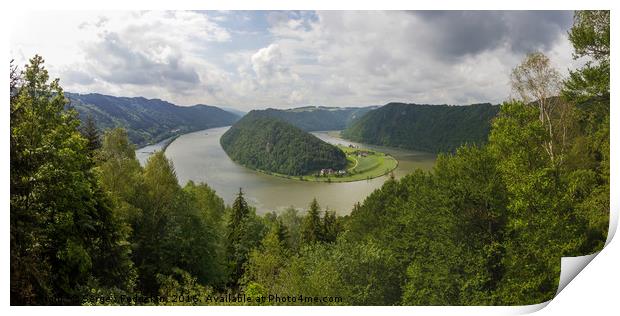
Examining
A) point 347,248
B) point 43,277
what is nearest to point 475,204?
point 347,248

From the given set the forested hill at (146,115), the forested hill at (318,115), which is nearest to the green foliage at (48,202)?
the forested hill at (146,115)

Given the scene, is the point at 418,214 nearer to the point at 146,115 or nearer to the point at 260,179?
the point at 260,179

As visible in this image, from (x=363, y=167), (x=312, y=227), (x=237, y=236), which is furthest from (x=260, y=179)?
(x=312, y=227)

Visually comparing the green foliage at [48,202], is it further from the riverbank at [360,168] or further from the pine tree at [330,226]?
the pine tree at [330,226]

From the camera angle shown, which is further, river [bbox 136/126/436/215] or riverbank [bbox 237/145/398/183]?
riverbank [bbox 237/145/398/183]

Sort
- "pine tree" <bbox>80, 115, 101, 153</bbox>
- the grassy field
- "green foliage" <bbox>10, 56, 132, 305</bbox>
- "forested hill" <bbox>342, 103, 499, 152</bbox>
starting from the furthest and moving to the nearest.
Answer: the grassy field → "pine tree" <bbox>80, 115, 101, 153</bbox> → "forested hill" <bbox>342, 103, 499, 152</bbox> → "green foliage" <bbox>10, 56, 132, 305</bbox>

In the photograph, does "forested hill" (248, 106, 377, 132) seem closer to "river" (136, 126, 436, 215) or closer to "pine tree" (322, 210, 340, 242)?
"river" (136, 126, 436, 215)

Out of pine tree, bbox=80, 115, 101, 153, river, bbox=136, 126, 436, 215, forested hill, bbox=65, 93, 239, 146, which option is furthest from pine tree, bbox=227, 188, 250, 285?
pine tree, bbox=80, 115, 101, 153
